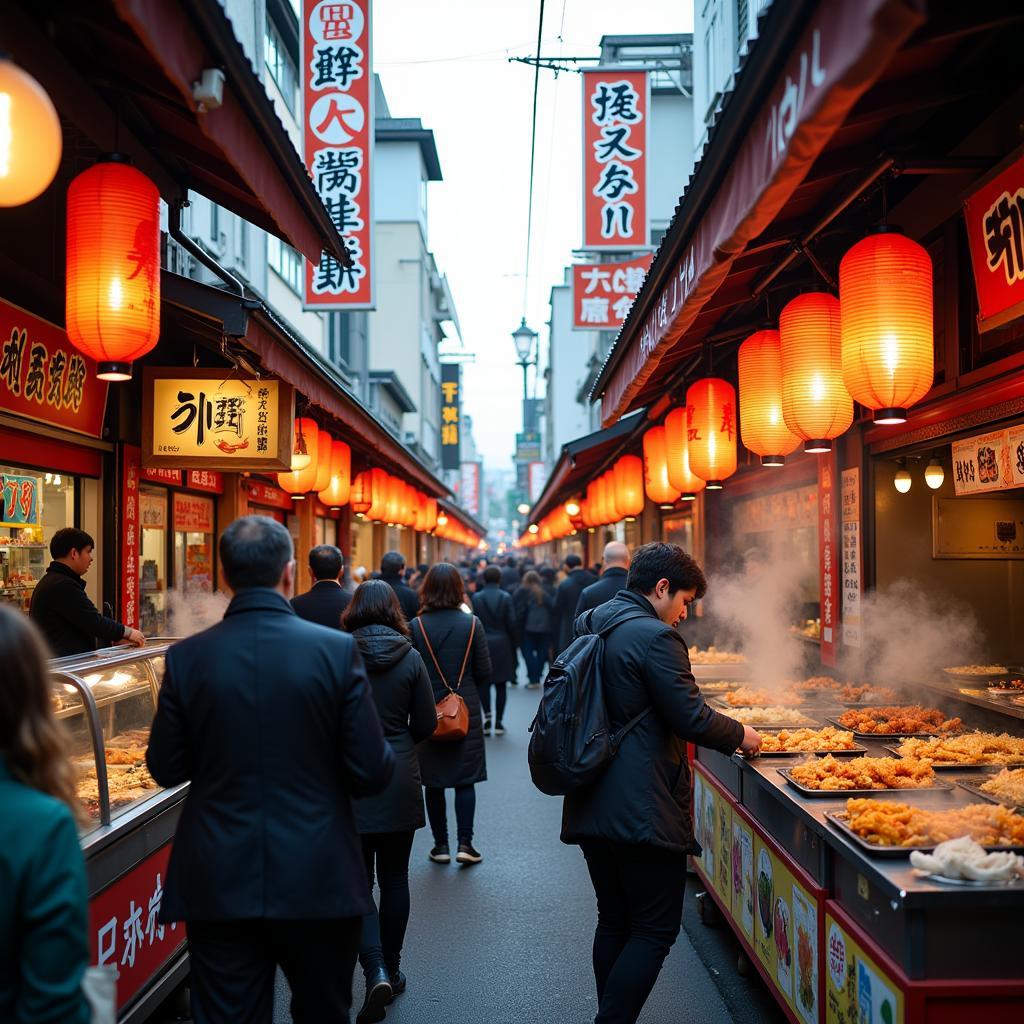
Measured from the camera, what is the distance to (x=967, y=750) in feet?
18.4

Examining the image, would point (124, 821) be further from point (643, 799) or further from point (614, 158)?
point (614, 158)

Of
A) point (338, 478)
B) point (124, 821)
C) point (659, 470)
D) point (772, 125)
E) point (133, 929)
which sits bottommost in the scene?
point (133, 929)

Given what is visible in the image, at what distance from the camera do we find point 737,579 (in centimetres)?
1316

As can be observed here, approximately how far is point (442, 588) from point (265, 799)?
4284 mm

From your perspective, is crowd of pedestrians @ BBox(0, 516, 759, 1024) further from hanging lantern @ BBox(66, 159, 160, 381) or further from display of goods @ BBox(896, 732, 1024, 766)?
hanging lantern @ BBox(66, 159, 160, 381)

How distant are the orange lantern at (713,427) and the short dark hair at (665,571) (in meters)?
3.80

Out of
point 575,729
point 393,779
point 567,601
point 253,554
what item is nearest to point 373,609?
point 393,779

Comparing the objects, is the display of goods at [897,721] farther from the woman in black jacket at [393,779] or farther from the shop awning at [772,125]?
the woman in black jacket at [393,779]

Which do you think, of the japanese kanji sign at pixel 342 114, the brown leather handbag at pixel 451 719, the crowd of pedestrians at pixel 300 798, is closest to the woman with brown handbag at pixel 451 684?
the brown leather handbag at pixel 451 719

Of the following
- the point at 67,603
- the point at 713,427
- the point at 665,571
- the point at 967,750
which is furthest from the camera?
the point at 713,427

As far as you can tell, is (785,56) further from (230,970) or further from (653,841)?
(230,970)

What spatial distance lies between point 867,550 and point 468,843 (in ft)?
13.3

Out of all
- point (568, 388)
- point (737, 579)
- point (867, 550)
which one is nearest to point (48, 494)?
point (867, 550)

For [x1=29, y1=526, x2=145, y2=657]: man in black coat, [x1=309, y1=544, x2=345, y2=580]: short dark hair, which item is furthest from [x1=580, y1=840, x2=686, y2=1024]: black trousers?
[x1=29, y1=526, x2=145, y2=657]: man in black coat
